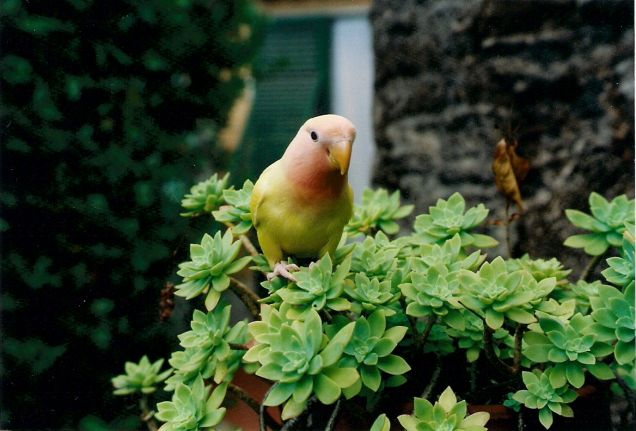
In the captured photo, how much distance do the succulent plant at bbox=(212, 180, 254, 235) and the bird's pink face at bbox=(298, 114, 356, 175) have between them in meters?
0.20

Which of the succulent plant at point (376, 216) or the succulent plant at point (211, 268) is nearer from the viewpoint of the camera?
the succulent plant at point (211, 268)

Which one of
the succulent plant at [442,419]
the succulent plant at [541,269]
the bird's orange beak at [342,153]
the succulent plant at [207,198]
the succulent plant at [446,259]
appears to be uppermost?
the bird's orange beak at [342,153]

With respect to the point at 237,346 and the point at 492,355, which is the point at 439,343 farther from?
the point at 237,346

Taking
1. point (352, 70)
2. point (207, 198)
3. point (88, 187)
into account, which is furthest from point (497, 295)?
point (352, 70)

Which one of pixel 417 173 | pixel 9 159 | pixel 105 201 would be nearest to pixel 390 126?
pixel 417 173

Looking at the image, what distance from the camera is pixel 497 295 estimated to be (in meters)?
0.68

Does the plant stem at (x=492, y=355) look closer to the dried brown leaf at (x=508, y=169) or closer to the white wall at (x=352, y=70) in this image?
the dried brown leaf at (x=508, y=169)

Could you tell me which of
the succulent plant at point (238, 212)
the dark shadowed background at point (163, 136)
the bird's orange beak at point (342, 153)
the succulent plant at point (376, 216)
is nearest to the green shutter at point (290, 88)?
the dark shadowed background at point (163, 136)

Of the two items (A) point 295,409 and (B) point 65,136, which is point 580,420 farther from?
(B) point 65,136

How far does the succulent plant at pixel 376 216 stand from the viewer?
1.05 metres

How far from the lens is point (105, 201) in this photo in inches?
57.7

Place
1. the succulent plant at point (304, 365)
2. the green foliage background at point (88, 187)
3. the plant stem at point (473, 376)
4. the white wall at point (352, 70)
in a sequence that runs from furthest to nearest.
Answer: the white wall at point (352, 70)
the green foliage background at point (88, 187)
the plant stem at point (473, 376)
the succulent plant at point (304, 365)

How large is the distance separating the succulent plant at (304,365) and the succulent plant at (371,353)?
0.03 meters

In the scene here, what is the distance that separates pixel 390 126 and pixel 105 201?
2.72 ft
